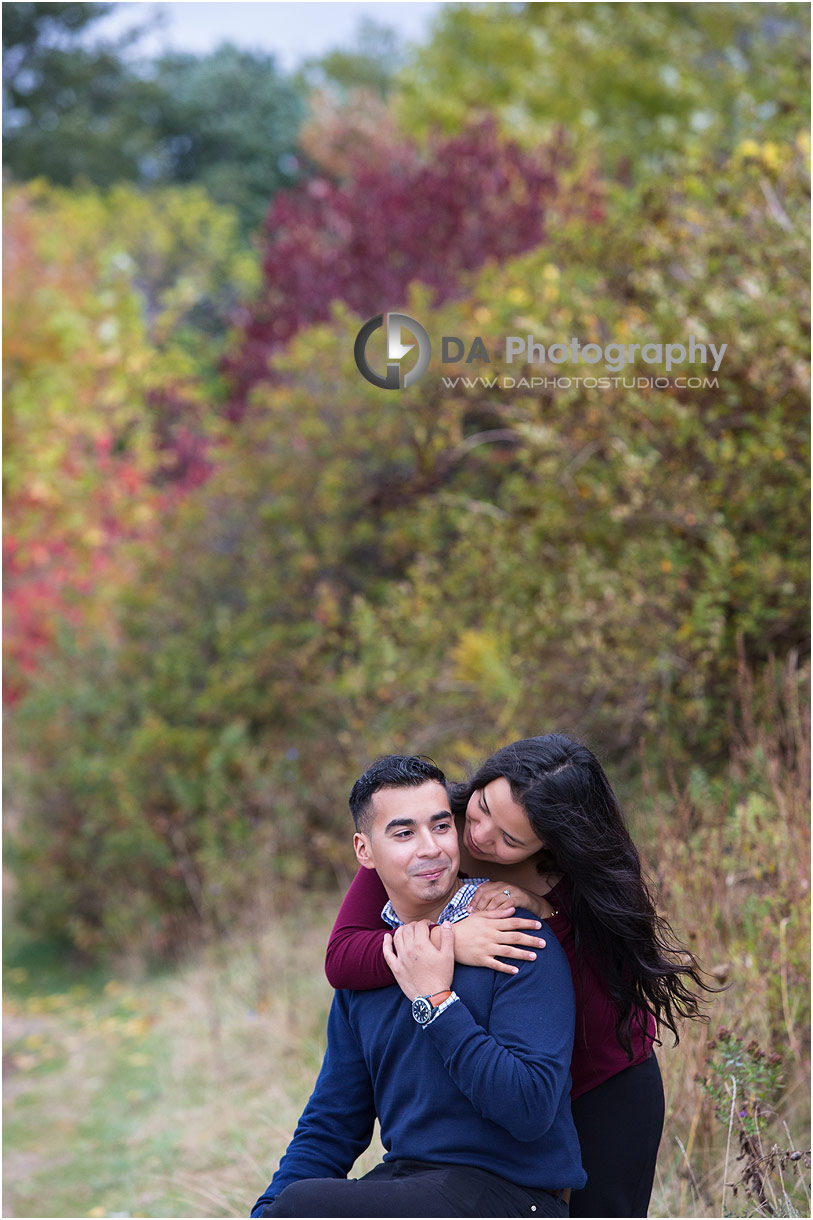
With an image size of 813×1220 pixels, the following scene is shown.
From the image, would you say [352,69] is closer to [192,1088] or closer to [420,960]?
[192,1088]

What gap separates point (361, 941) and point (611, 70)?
13450mm

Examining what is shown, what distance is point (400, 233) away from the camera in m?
9.28

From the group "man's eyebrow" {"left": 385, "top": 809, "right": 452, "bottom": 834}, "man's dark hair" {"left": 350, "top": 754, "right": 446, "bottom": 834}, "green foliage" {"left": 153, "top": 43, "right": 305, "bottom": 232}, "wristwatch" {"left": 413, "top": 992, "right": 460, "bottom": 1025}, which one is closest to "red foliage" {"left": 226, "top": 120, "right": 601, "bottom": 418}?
"man's dark hair" {"left": 350, "top": 754, "right": 446, "bottom": 834}

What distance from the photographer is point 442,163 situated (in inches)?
412

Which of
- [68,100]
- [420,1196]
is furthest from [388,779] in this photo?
[68,100]

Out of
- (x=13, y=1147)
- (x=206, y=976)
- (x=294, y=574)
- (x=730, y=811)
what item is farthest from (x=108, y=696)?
(x=730, y=811)

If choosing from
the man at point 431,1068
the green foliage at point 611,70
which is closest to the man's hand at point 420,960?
the man at point 431,1068

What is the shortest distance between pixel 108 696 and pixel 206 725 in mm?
785

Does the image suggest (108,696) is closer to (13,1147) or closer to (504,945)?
(13,1147)

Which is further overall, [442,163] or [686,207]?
[442,163]

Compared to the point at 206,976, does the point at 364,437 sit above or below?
above

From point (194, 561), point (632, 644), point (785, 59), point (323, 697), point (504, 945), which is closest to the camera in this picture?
point (504, 945)

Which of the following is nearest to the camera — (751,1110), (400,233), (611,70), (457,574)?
(751,1110)

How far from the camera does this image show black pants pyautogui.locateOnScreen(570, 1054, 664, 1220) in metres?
2.15
